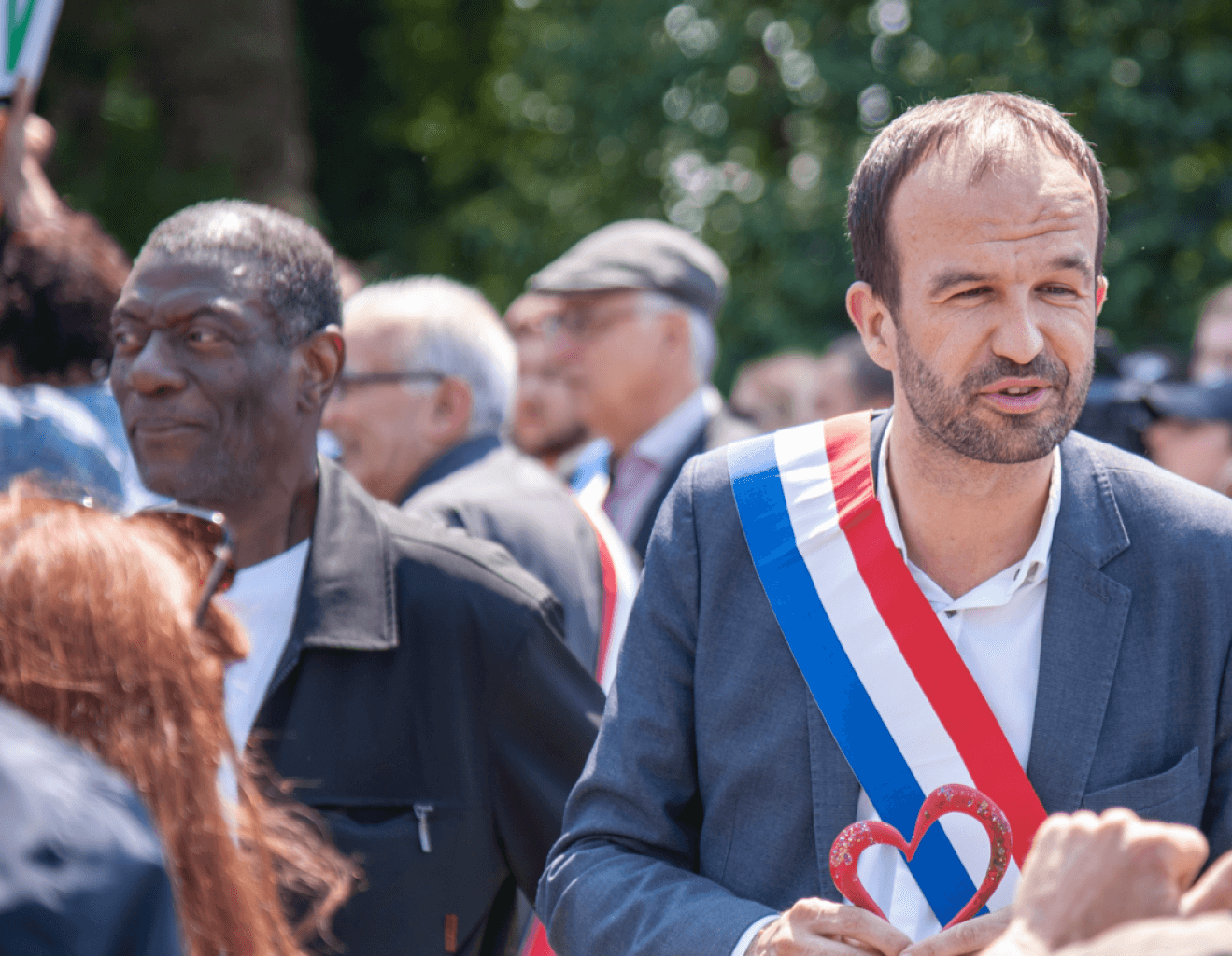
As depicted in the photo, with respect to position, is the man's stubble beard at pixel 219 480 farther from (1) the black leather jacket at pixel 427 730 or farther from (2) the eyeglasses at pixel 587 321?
(2) the eyeglasses at pixel 587 321

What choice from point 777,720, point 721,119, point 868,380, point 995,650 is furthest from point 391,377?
point 721,119

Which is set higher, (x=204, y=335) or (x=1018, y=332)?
(x=1018, y=332)

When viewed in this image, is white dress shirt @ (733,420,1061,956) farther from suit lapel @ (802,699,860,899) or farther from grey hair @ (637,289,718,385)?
grey hair @ (637,289,718,385)

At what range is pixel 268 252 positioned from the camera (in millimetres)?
2820

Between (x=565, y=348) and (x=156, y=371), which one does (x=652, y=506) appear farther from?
(x=156, y=371)

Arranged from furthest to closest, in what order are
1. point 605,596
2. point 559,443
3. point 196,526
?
point 559,443, point 605,596, point 196,526

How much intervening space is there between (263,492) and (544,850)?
0.84 m

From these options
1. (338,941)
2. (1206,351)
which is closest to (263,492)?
(338,941)

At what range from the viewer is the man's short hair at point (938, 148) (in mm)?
2010

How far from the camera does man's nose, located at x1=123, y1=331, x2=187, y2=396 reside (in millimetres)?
2721

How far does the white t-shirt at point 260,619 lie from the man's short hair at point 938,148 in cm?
120

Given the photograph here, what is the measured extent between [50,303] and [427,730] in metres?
1.87

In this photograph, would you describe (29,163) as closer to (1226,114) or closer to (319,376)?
(319,376)

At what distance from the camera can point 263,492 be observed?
2.78 meters
